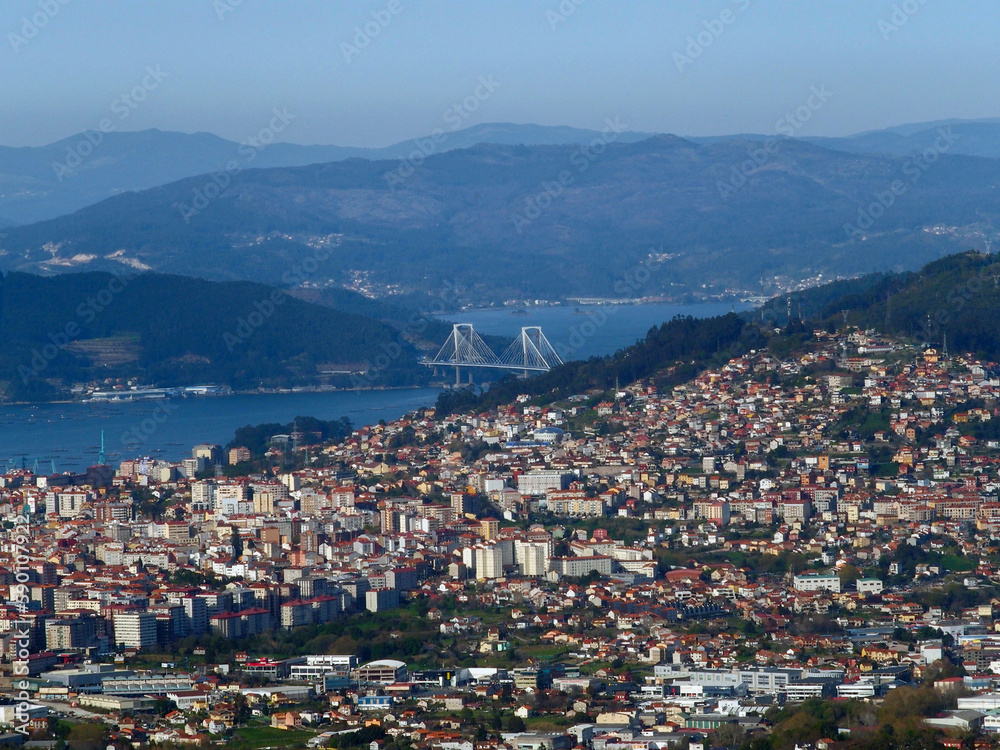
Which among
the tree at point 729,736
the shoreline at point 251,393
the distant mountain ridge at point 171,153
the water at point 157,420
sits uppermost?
the distant mountain ridge at point 171,153

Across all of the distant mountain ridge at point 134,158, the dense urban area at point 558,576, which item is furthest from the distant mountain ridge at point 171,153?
the dense urban area at point 558,576

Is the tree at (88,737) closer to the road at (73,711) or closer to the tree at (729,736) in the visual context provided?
the road at (73,711)

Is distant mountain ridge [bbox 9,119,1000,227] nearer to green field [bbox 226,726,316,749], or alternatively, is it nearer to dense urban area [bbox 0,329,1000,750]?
dense urban area [bbox 0,329,1000,750]

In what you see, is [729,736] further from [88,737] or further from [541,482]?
[541,482]

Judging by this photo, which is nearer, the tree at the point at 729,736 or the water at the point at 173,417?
the tree at the point at 729,736

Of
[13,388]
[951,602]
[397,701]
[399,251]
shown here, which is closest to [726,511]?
[951,602]

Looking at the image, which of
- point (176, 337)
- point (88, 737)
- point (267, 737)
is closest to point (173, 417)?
point (176, 337)
